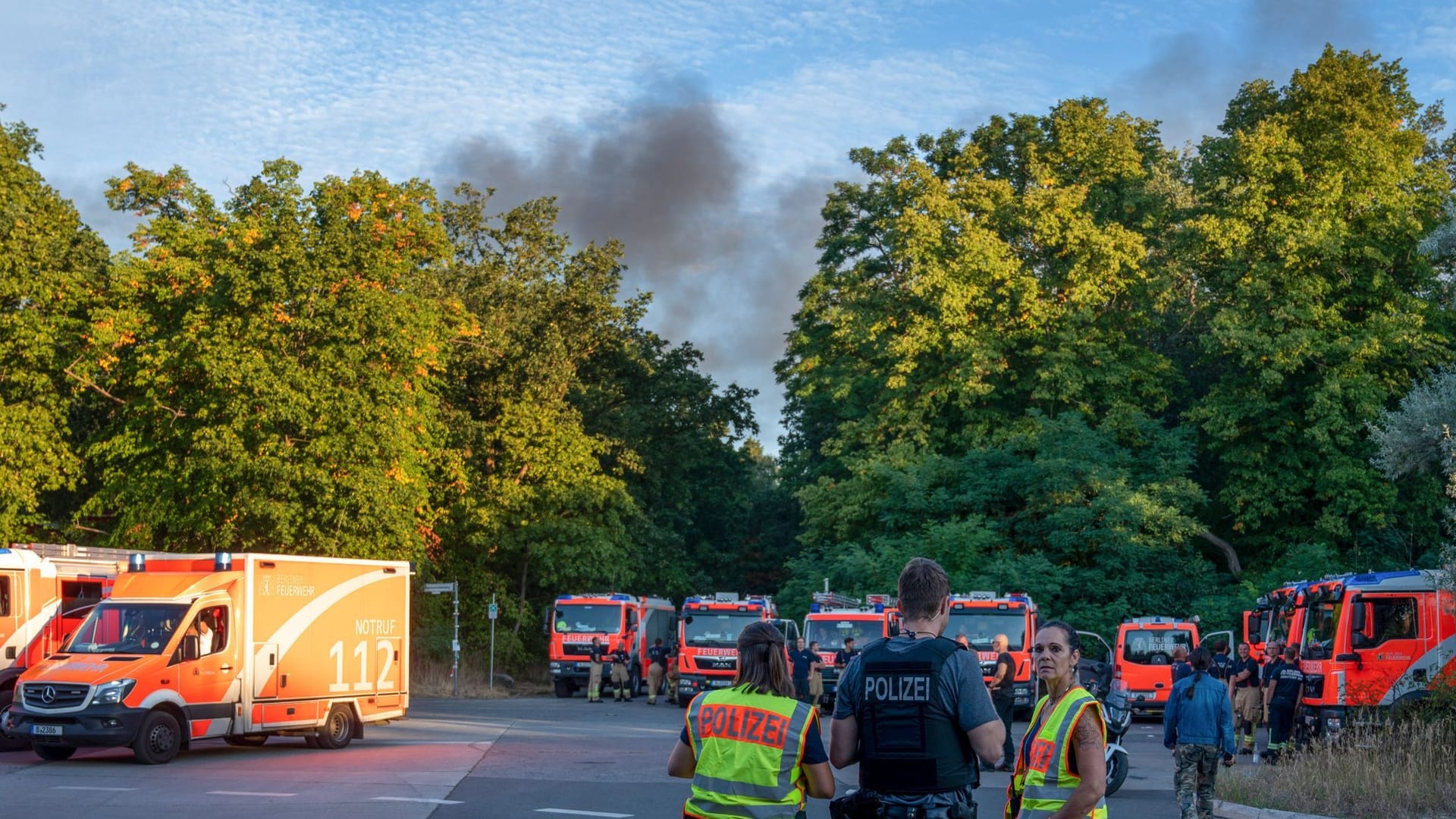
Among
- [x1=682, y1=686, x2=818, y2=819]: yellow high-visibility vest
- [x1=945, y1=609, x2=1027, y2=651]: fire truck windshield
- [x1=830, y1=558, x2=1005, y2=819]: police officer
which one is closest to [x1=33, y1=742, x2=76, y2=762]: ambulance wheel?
[x1=682, y1=686, x2=818, y2=819]: yellow high-visibility vest

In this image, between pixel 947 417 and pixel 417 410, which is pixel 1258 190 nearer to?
pixel 947 417

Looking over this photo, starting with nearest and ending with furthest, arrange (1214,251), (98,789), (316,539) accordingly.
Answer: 1. (98,789)
2. (316,539)
3. (1214,251)

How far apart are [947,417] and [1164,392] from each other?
22.2ft

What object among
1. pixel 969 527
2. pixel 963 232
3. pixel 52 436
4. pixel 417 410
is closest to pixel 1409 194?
pixel 963 232

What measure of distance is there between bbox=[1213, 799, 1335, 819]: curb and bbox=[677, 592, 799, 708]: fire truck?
2133 centimetres

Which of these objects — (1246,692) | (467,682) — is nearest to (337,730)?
(1246,692)

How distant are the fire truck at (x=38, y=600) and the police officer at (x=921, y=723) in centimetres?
1725

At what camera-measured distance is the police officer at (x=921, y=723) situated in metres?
5.62

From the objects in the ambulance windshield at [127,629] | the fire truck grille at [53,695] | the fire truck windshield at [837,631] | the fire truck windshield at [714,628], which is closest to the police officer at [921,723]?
the fire truck grille at [53,695]

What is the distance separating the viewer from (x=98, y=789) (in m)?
15.6

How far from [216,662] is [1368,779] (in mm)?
13909

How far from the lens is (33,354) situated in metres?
37.4

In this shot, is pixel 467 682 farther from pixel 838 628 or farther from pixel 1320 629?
pixel 1320 629

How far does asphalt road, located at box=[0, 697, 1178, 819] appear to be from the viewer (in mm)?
14398
